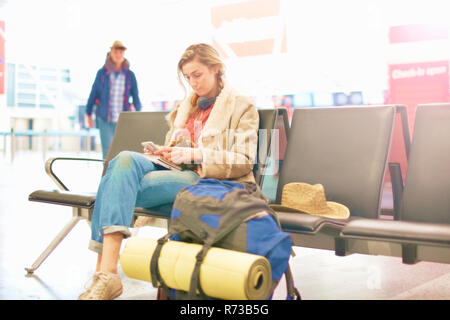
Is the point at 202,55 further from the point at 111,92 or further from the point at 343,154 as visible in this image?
the point at 111,92

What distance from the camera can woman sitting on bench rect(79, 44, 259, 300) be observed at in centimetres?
194

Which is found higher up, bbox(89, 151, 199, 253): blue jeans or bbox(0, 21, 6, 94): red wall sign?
bbox(0, 21, 6, 94): red wall sign

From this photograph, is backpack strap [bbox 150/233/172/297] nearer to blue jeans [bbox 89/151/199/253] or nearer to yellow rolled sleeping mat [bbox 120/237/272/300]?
yellow rolled sleeping mat [bbox 120/237/272/300]

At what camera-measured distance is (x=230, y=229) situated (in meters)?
1.62

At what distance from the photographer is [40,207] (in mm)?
4660

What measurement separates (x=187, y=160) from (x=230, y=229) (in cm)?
58

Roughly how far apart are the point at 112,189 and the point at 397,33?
362 centimetres

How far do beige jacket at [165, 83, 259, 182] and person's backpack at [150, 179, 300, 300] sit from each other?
14.6 inches

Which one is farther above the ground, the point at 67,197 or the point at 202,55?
the point at 202,55

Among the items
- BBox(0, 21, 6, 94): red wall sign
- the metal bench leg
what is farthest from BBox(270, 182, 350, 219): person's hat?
BBox(0, 21, 6, 94): red wall sign

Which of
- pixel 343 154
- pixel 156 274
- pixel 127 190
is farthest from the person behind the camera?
pixel 343 154

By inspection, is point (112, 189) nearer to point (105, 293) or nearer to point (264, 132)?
point (105, 293)

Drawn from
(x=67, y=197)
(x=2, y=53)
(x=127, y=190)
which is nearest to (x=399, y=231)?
(x=127, y=190)
